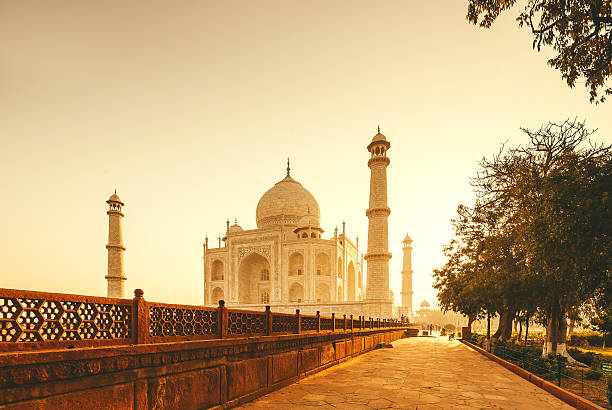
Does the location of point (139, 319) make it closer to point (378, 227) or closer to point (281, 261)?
point (378, 227)

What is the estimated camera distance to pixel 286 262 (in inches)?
1535

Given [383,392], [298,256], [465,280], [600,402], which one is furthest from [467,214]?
[298,256]

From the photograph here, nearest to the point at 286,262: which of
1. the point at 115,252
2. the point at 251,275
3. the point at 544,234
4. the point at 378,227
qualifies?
the point at 251,275

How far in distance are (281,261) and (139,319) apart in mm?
35951

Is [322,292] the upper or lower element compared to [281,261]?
lower

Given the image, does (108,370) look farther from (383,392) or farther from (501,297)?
(501,297)

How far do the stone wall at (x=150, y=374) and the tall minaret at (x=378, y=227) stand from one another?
23931mm

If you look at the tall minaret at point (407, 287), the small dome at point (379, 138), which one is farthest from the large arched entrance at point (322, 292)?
the tall minaret at point (407, 287)

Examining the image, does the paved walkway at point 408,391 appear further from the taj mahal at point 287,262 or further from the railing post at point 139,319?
the taj mahal at point 287,262

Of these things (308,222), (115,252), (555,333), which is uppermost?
(308,222)

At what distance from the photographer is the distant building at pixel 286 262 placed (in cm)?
3766

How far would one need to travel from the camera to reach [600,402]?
6656 mm

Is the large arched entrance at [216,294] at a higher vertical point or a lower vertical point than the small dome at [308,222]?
lower

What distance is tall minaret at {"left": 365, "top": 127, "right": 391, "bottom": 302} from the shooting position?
97.0ft
